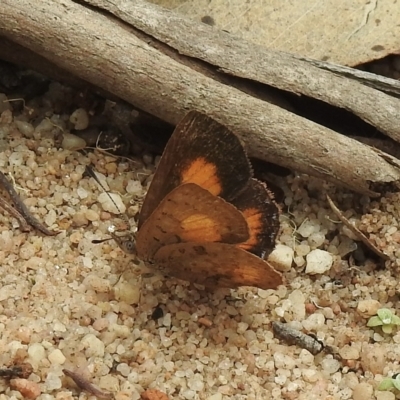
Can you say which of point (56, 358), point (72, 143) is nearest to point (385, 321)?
point (56, 358)

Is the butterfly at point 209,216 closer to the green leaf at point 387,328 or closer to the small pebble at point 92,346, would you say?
the small pebble at point 92,346

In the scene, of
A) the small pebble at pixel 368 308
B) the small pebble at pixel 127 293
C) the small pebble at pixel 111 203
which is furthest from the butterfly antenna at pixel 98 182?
the small pebble at pixel 368 308

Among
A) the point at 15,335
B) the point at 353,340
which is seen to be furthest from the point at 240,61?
the point at 15,335

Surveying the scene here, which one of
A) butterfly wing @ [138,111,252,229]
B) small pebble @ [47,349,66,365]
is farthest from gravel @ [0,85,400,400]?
butterfly wing @ [138,111,252,229]

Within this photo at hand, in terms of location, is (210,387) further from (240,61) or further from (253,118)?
(240,61)

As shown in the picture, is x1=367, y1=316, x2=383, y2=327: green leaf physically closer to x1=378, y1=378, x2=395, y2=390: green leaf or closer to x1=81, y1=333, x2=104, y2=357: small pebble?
x1=378, y1=378, x2=395, y2=390: green leaf

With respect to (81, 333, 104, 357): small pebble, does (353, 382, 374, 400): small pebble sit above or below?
above

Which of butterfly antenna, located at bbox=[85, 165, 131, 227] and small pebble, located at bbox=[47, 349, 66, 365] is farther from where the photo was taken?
butterfly antenna, located at bbox=[85, 165, 131, 227]
